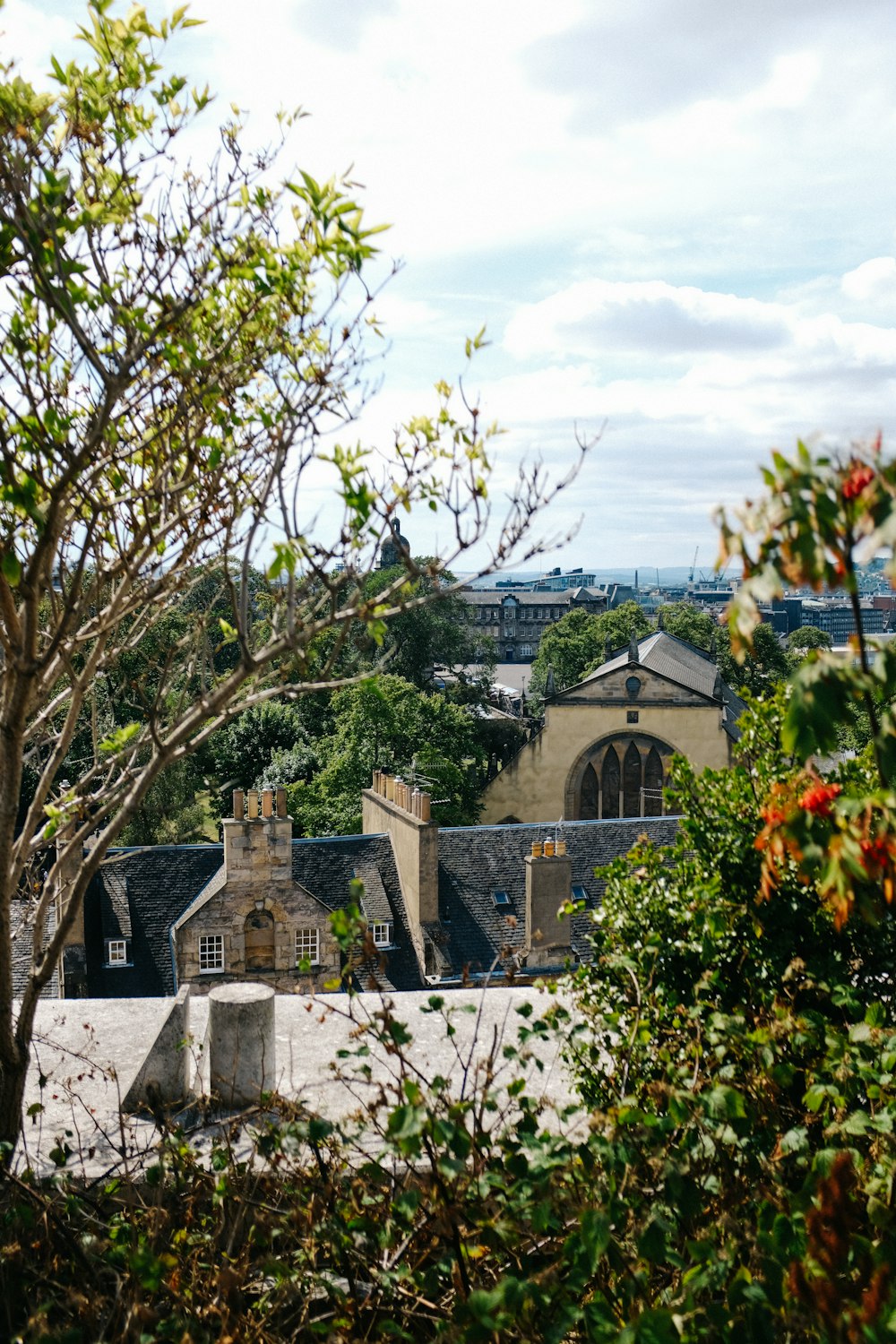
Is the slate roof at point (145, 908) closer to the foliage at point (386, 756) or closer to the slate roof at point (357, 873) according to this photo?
the slate roof at point (357, 873)

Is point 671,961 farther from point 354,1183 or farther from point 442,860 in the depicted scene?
point 442,860

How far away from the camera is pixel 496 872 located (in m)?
27.0

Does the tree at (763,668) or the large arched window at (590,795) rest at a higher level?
the tree at (763,668)

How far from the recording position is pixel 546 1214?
321 cm

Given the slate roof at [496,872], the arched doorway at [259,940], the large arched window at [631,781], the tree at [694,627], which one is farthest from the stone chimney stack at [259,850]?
the tree at [694,627]

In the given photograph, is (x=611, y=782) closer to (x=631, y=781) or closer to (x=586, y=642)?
(x=631, y=781)

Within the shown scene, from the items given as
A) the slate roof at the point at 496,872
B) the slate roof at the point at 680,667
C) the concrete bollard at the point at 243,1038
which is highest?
the slate roof at the point at 680,667

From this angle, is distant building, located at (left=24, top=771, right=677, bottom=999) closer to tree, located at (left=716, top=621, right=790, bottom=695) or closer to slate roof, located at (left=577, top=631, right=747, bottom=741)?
slate roof, located at (left=577, top=631, right=747, bottom=741)

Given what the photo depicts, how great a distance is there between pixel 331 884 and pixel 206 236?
71.4 feet

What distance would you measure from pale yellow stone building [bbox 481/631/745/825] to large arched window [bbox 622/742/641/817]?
0.13 ft

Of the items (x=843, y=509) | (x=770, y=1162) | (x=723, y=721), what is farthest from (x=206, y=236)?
(x=723, y=721)

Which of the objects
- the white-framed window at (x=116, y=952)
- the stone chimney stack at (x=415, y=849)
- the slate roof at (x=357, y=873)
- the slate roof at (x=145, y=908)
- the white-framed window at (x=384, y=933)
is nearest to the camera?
the slate roof at (x=145, y=908)

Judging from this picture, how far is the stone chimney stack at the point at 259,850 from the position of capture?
23328 mm

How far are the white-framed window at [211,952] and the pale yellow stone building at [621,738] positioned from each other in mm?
24310
